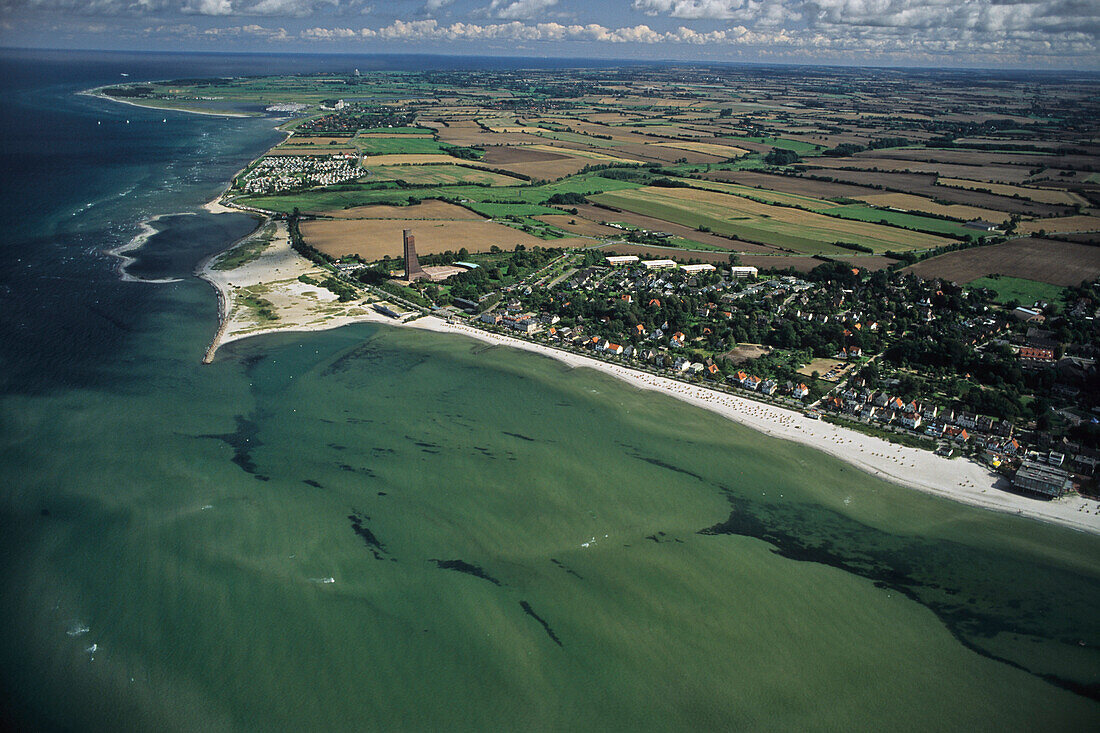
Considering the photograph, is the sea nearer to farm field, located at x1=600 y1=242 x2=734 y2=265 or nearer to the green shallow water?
A: the green shallow water

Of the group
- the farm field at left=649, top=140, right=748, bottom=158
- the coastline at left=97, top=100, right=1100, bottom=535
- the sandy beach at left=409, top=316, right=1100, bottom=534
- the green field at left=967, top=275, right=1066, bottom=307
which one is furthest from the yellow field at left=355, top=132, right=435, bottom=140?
the sandy beach at left=409, top=316, right=1100, bottom=534

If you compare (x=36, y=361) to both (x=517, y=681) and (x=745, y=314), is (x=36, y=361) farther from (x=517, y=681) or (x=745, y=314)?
(x=745, y=314)

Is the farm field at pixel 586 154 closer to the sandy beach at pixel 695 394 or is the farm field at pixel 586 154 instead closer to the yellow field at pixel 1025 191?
the yellow field at pixel 1025 191

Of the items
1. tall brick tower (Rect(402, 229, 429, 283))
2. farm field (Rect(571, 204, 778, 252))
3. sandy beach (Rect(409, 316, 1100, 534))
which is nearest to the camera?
sandy beach (Rect(409, 316, 1100, 534))

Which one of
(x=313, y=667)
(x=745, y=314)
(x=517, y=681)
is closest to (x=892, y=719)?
(x=517, y=681)

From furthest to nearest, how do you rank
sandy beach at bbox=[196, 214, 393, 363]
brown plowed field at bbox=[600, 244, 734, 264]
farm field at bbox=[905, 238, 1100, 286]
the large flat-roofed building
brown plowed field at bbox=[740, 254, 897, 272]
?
brown plowed field at bbox=[600, 244, 734, 264] → brown plowed field at bbox=[740, 254, 897, 272] → farm field at bbox=[905, 238, 1100, 286] → sandy beach at bbox=[196, 214, 393, 363] → the large flat-roofed building

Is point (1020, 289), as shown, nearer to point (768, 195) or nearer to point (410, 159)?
point (768, 195)
